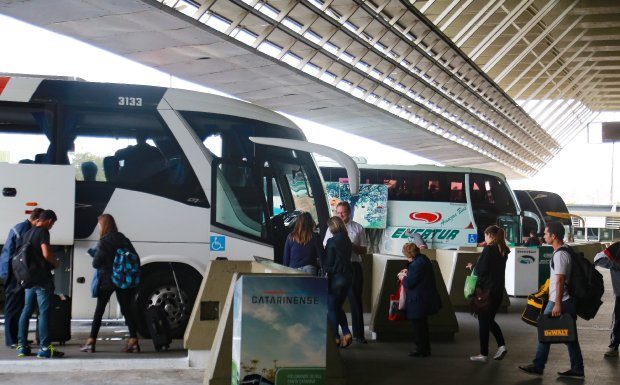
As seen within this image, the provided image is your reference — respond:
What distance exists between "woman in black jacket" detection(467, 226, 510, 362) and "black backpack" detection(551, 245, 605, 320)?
102 cm

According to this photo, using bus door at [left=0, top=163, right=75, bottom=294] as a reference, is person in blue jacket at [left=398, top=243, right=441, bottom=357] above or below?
below

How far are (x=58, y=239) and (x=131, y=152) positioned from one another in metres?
1.42

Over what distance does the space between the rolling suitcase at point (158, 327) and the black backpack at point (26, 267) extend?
4.70 ft

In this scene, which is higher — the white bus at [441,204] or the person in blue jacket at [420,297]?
the white bus at [441,204]

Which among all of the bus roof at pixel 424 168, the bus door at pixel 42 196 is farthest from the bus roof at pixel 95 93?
the bus roof at pixel 424 168

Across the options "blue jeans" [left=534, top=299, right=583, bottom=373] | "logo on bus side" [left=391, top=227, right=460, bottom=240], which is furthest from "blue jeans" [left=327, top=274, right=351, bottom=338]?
"logo on bus side" [left=391, top=227, right=460, bottom=240]

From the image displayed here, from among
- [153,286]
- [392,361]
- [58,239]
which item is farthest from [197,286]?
[392,361]

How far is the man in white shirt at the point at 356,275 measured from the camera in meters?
11.5

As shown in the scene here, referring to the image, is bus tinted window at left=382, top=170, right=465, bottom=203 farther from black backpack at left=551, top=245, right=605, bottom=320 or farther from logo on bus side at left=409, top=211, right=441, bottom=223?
black backpack at left=551, top=245, right=605, bottom=320

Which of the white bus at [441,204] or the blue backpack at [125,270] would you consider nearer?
the blue backpack at [125,270]

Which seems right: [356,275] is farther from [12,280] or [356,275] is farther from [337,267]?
[12,280]

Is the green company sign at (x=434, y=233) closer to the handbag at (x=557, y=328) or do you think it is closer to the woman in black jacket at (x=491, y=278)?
the woman in black jacket at (x=491, y=278)

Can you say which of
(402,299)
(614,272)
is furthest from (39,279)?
(614,272)

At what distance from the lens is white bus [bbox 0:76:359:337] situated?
11297mm
